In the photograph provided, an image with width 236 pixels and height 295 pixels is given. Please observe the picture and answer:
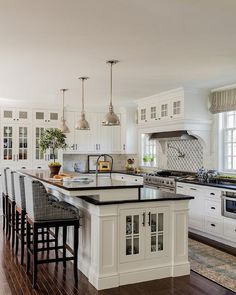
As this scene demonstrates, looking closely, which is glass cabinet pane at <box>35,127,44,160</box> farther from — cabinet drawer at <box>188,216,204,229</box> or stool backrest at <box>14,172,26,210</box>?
cabinet drawer at <box>188,216,204,229</box>

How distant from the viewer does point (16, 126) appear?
784 cm

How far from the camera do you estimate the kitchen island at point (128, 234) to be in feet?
11.9

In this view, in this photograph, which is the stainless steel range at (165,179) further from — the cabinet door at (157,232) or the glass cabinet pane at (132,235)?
the glass cabinet pane at (132,235)

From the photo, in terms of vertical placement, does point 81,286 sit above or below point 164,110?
below

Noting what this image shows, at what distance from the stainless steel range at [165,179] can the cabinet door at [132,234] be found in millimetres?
2502

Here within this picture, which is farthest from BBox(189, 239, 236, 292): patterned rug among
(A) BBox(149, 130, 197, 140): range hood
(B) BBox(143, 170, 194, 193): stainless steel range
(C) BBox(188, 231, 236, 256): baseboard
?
(A) BBox(149, 130, 197, 140): range hood

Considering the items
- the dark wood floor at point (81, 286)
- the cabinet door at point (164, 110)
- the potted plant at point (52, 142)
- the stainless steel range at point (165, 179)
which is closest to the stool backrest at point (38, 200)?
the dark wood floor at point (81, 286)

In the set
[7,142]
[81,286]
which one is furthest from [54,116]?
[81,286]

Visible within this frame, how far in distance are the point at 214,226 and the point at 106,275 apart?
→ 2.39 metres

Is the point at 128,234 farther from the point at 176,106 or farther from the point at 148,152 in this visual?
the point at 148,152

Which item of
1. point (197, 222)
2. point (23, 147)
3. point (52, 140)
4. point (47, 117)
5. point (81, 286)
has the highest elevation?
point (47, 117)

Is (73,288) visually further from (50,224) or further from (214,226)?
(214,226)

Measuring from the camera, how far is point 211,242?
531 cm

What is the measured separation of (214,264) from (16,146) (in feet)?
17.2
